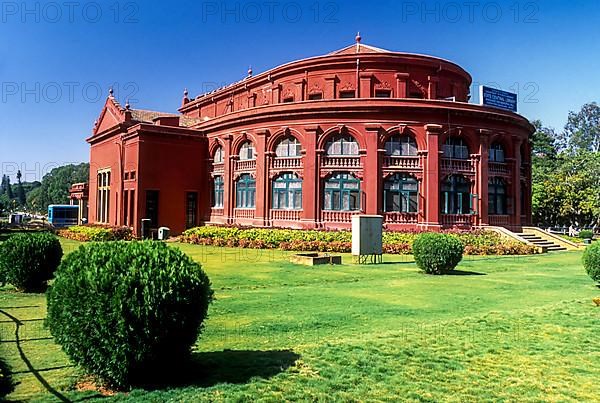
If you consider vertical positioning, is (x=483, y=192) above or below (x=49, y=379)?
above

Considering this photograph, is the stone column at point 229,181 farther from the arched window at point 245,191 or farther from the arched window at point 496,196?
the arched window at point 496,196

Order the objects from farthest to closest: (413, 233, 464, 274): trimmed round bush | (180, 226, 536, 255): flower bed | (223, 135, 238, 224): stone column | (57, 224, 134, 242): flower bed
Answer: (223, 135, 238, 224): stone column, (57, 224, 134, 242): flower bed, (180, 226, 536, 255): flower bed, (413, 233, 464, 274): trimmed round bush

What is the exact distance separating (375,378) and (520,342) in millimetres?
3063

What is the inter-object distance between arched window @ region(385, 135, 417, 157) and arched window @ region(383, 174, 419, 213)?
1.35m

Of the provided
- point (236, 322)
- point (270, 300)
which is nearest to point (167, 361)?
point (236, 322)

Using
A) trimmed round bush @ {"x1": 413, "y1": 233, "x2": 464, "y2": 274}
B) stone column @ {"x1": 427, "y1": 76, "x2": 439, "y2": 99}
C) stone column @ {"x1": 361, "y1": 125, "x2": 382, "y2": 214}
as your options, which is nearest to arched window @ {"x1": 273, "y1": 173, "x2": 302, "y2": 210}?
stone column @ {"x1": 361, "y1": 125, "x2": 382, "y2": 214}

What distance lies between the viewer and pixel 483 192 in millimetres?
28359

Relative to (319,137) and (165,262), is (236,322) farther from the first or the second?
(319,137)

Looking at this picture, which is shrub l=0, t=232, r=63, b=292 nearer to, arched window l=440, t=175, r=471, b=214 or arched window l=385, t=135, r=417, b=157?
arched window l=385, t=135, r=417, b=157

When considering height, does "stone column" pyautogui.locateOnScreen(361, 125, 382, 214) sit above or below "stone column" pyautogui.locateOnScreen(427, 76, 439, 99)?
below

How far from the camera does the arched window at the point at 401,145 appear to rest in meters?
27.7

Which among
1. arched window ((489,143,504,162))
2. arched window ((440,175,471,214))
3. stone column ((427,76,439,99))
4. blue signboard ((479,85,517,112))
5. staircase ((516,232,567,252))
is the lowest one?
staircase ((516,232,567,252))

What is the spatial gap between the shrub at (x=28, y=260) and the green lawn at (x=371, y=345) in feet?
1.57

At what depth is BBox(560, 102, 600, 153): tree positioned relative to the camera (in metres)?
71.2
